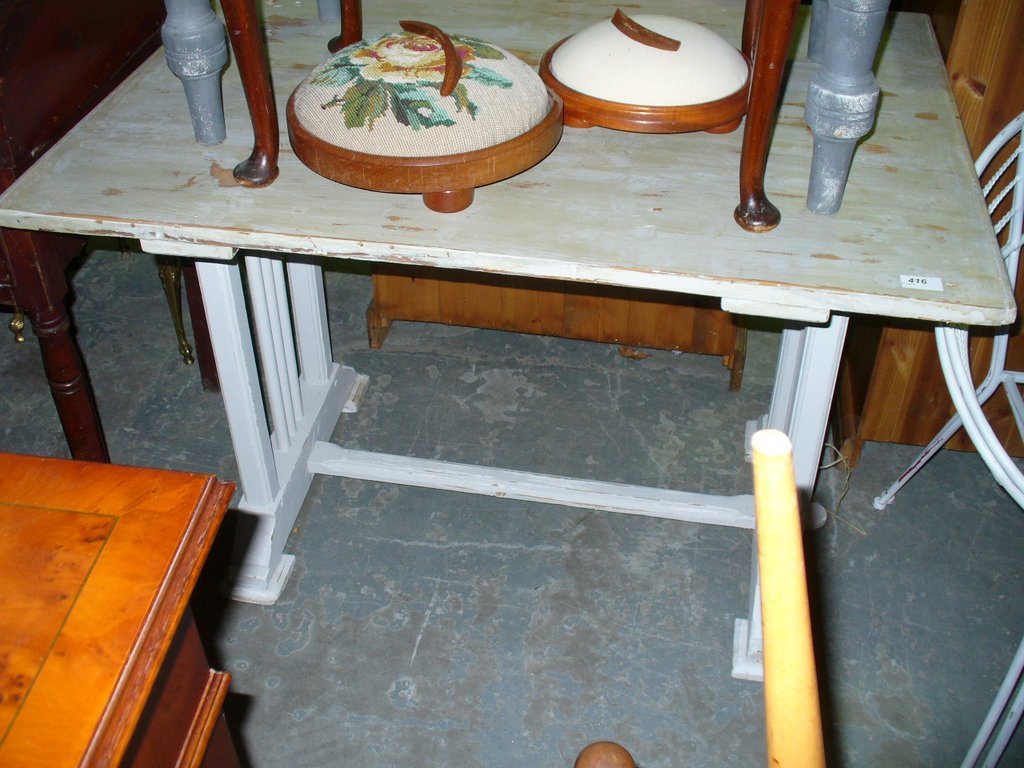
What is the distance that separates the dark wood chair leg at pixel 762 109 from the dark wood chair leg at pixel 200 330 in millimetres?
1295

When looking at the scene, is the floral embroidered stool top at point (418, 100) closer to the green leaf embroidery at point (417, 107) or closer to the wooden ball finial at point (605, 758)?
the green leaf embroidery at point (417, 107)

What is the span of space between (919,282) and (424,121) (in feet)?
2.29

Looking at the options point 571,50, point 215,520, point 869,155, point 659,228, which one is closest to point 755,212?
point 659,228

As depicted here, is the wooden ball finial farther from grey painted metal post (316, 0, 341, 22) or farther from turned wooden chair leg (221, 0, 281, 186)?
grey painted metal post (316, 0, 341, 22)

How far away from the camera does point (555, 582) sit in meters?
1.97

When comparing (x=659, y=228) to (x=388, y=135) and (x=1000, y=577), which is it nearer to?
(x=388, y=135)

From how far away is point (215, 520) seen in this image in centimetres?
89

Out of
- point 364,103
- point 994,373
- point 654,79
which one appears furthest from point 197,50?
point 994,373

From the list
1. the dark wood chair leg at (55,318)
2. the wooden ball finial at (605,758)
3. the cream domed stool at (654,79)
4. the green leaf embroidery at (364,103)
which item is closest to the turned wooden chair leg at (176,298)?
the dark wood chair leg at (55,318)

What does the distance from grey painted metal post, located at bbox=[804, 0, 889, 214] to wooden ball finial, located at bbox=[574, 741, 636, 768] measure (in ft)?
3.09

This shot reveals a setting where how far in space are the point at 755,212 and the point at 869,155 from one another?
0.98 feet

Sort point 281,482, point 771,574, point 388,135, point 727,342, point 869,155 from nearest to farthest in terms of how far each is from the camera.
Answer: point 771,574
point 388,135
point 869,155
point 281,482
point 727,342

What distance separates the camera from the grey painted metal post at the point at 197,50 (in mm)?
1429

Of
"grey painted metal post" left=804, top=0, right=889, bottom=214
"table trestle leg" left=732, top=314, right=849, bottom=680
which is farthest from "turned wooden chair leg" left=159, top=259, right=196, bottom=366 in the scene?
"grey painted metal post" left=804, top=0, right=889, bottom=214
